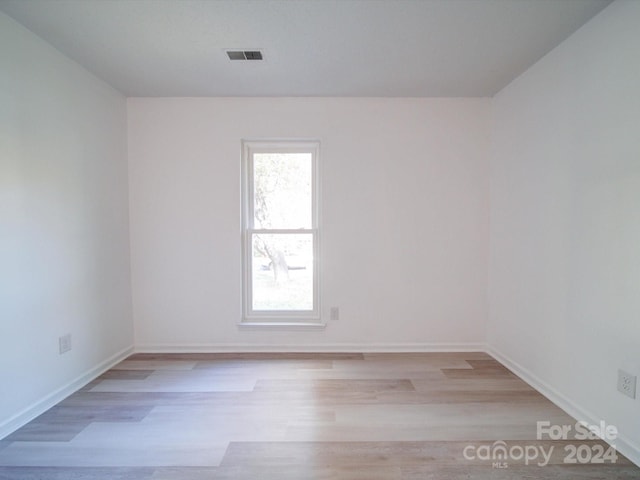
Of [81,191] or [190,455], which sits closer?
[190,455]

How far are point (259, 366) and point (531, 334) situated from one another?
7.57ft

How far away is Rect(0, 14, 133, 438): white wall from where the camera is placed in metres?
1.90

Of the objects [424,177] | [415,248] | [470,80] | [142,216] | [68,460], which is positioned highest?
[470,80]

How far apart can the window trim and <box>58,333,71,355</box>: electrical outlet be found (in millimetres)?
1362

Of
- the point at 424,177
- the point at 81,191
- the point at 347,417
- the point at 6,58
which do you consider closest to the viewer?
the point at 6,58

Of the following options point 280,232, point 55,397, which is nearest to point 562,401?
point 280,232

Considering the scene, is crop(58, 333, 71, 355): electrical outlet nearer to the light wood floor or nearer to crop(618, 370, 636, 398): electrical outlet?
the light wood floor

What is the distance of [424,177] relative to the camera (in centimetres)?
305

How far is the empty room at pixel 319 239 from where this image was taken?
5.77 feet

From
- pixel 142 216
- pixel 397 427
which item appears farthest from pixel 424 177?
pixel 142 216

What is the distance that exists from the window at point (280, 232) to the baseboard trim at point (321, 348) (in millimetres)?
278

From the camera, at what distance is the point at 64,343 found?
90.4 inches

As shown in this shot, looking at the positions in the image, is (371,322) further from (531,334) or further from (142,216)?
(142,216)

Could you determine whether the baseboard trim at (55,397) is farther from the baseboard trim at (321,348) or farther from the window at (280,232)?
the window at (280,232)
